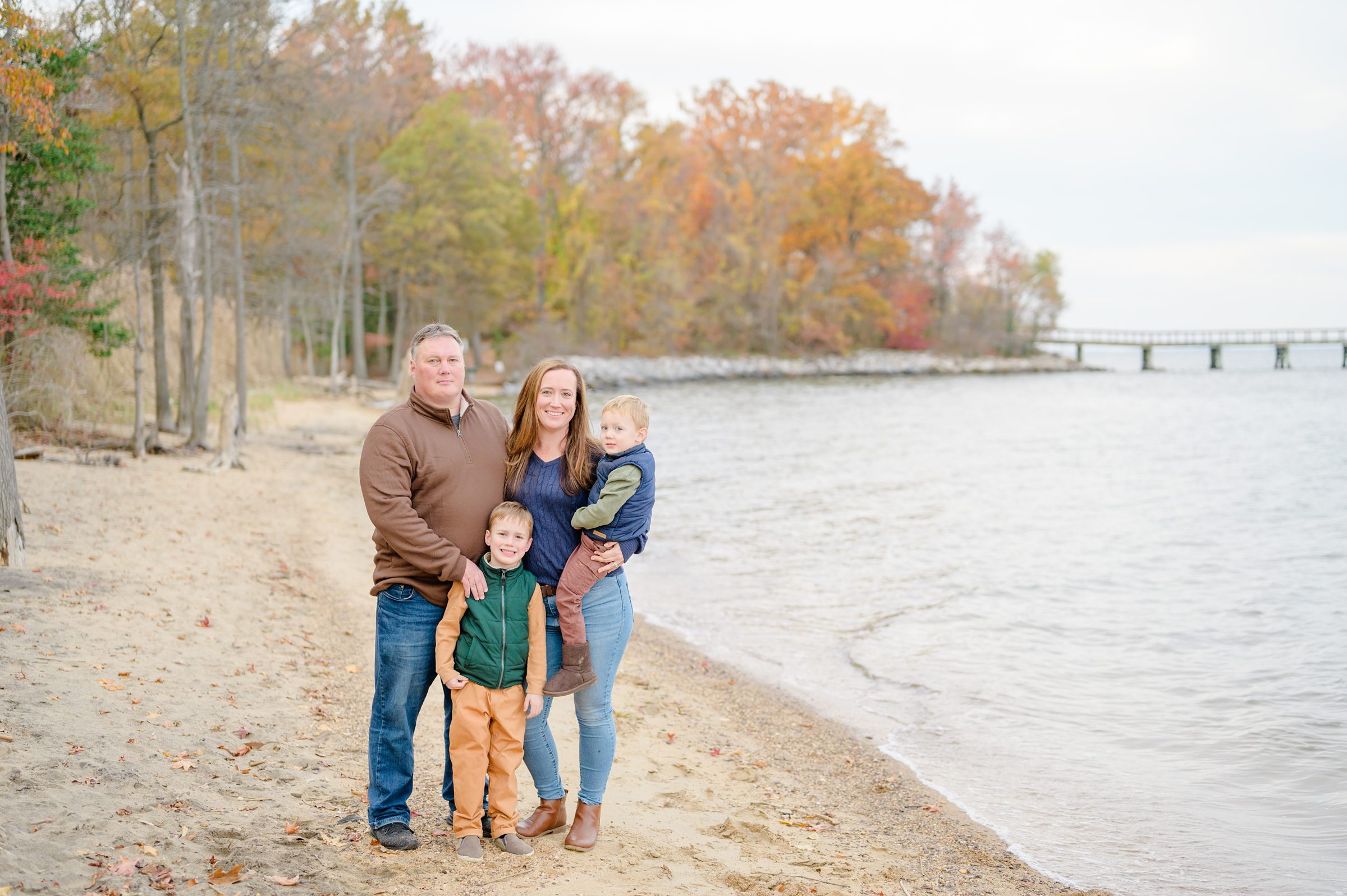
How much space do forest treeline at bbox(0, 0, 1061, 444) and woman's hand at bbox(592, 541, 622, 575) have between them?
6555 mm

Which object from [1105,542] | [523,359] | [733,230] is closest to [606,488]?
[1105,542]

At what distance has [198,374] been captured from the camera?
52.9ft

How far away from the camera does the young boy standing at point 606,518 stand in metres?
3.76

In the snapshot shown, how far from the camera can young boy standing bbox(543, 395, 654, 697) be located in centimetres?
376

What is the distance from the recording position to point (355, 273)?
38562mm

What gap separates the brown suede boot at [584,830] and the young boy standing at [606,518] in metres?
0.65

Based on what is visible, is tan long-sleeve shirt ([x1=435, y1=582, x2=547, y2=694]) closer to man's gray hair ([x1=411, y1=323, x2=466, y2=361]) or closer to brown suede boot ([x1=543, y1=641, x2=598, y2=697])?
brown suede boot ([x1=543, y1=641, x2=598, y2=697])

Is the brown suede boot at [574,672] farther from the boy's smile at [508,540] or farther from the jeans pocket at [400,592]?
the jeans pocket at [400,592]

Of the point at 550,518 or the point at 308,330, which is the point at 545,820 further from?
the point at 308,330

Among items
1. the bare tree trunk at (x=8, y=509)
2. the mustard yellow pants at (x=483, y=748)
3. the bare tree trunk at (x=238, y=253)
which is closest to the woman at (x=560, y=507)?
the mustard yellow pants at (x=483, y=748)

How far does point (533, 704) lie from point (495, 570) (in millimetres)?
569

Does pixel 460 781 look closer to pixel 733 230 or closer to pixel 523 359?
pixel 523 359

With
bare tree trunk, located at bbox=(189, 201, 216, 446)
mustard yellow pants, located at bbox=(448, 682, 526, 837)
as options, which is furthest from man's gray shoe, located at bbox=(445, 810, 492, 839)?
bare tree trunk, located at bbox=(189, 201, 216, 446)

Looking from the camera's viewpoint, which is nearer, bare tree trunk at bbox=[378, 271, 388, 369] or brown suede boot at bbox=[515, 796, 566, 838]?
brown suede boot at bbox=[515, 796, 566, 838]
